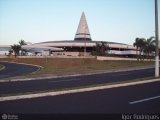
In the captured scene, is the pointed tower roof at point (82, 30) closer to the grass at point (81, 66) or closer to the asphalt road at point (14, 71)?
the grass at point (81, 66)

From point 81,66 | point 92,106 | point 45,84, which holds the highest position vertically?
point 92,106

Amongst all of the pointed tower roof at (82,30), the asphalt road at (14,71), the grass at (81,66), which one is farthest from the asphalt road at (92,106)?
the pointed tower roof at (82,30)

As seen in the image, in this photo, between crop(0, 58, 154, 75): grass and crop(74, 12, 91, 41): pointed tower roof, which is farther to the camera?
crop(74, 12, 91, 41): pointed tower roof

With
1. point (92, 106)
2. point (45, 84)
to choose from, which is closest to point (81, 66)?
point (45, 84)

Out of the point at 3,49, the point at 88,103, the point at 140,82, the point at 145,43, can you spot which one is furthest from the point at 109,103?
the point at 3,49

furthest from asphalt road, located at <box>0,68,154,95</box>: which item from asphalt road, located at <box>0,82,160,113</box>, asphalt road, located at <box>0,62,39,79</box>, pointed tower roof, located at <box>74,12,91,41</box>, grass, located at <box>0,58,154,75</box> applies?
pointed tower roof, located at <box>74,12,91,41</box>

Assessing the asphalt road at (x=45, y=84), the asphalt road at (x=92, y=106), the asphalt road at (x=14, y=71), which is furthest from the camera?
the asphalt road at (x=14, y=71)

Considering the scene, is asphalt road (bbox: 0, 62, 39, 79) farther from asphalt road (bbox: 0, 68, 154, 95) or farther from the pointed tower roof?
the pointed tower roof

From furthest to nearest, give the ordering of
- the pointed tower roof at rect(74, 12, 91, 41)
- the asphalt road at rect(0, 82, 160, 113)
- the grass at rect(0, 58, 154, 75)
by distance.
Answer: the pointed tower roof at rect(74, 12, 91, 41)
the grass at rect(0, 58, 154, 75)
the asphalt road at rect(0, 82, 160, 113)

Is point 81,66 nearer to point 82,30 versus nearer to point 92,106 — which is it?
point 92,106

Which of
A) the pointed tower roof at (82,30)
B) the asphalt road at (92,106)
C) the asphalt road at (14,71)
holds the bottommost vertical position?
the asphalt road at (14,71)

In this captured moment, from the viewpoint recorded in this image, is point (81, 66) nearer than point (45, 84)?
No

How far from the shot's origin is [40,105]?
923cm

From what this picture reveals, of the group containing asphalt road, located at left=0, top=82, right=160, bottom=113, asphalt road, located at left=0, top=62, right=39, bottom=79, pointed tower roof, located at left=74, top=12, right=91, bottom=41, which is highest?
pointed tower roof, located at left=74, top=12, right=91, bottom=41
